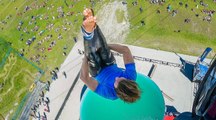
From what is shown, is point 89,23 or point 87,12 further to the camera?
point 89,23

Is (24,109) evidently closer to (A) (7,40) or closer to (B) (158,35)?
(A) (7,40)

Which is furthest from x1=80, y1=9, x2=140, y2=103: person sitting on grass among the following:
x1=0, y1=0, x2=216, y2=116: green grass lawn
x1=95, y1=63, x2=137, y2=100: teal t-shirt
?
x1=0, y1=0, x2=216, y2=116: green grass lawn

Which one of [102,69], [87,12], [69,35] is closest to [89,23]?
[87,12]

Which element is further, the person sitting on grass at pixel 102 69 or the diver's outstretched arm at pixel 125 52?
the diver's outstretched arm at pixel 125 52

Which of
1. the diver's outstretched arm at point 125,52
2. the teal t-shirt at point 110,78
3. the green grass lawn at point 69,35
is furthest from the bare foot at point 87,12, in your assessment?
the green grass lawn at point 69,35

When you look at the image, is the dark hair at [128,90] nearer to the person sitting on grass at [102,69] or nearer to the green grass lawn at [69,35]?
the person sitting on grass at [102,69]

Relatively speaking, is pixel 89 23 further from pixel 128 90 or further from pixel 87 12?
pixel 128 90

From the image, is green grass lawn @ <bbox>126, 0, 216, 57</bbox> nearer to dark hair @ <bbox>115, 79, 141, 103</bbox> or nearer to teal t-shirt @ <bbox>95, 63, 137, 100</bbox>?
teal t-shirt @ <bbox>95, 63, 137, 100</bbox>

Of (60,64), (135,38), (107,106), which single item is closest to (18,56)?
(60,64)
